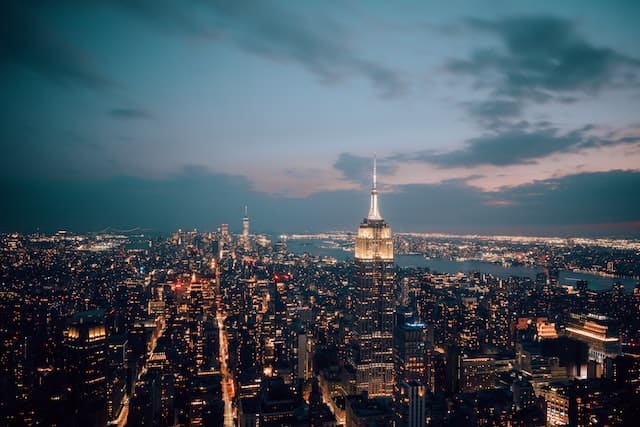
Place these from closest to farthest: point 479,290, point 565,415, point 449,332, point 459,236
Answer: point 565,415
point 449,332
point 479,290
point 459,236

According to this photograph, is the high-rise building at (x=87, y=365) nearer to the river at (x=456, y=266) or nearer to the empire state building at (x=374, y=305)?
the empire state building at (x=374, y=305)

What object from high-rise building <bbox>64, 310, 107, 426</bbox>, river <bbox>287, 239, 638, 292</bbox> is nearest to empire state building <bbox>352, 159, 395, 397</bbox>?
river <bbox>287, 239, 638, 292</bbox>

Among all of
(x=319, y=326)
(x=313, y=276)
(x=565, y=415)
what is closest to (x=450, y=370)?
(x=565, y=415)

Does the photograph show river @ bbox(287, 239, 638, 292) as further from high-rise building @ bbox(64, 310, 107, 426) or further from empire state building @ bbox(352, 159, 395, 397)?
high-rise building @ bbox(64, 310, 107, 426)

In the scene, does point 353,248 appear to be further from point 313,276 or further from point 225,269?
point 225,269

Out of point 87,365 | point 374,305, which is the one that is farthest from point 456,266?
point 87,365

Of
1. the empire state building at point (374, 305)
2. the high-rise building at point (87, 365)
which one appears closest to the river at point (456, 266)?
the empire state building at point (374, 305)

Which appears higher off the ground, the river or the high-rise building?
the river

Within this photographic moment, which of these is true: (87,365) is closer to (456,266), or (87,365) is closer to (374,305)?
(374,305)
